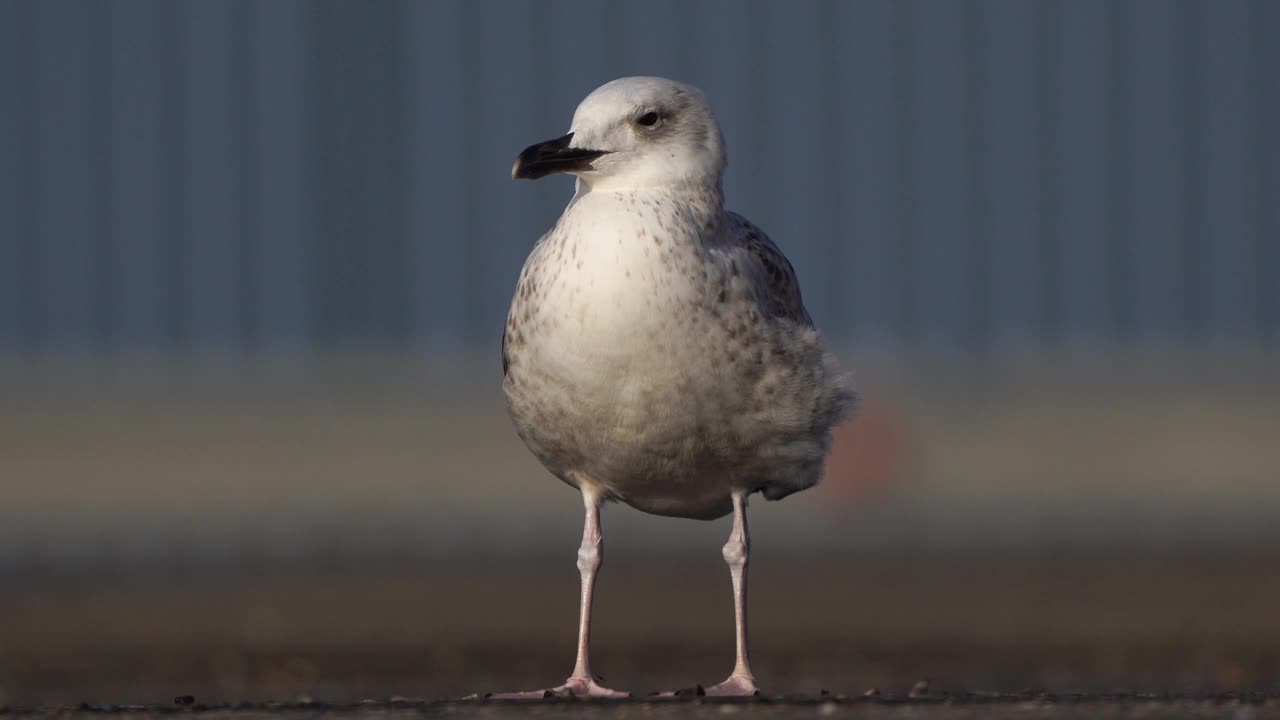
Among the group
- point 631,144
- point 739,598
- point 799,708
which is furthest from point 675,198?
point 799,708

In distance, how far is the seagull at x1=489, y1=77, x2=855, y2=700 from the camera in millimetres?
8242

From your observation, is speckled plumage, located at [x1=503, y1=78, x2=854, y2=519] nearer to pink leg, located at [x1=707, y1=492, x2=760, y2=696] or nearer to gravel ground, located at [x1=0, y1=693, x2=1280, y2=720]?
pink leg, located at [x1=707, y1=492, x2=760, y2=696]

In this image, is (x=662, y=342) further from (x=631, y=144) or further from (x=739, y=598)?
(x=739, y=598)

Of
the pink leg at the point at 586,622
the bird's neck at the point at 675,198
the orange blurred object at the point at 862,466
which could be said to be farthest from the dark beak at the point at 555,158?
the orange blurred object at the point at 862,466

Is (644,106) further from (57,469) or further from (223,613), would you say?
(57,469)

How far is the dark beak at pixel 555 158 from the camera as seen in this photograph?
8.56 metres

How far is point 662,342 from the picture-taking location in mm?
8219

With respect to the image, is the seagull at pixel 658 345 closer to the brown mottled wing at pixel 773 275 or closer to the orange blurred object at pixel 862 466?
the brown mottled wing at pixel 773 275

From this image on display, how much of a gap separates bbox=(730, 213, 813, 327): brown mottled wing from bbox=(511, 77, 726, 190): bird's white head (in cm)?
34

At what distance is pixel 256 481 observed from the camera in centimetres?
2702

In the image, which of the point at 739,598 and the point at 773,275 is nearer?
the point at 739,598

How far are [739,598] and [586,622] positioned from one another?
55cm

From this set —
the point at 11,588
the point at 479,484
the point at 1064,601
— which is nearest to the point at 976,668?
the point at 1064,601

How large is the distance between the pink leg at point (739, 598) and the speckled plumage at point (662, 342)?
102 millimetres
